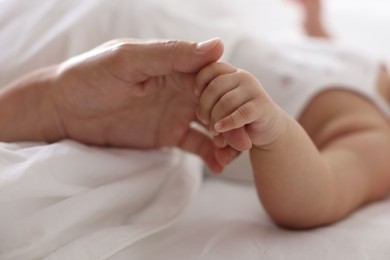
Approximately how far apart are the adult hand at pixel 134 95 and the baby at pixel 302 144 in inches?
1.7

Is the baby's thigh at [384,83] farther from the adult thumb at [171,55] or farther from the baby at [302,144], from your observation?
the adult thumb at [171,55]

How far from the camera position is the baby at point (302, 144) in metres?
0.56

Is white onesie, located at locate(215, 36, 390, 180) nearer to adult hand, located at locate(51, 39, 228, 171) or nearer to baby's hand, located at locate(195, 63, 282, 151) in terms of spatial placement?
adult hand, located at locate(51, 39, 228, 171)

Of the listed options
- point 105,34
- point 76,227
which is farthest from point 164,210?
point 105,34

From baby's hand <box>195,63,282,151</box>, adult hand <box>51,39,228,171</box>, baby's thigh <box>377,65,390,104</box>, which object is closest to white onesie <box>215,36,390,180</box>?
baby's thigh <box>377,65,390,104</box>

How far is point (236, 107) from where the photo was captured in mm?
550

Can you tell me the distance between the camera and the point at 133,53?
593 mm

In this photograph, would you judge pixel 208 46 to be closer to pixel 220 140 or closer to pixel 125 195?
pixel 220 140

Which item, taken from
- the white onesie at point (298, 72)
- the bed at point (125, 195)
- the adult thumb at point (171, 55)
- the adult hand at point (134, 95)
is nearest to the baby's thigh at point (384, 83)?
the white onesie at point (298, 72)

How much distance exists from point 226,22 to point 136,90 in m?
0.40

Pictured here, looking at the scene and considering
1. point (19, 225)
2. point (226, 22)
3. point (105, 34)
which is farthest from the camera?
point (226, 22)

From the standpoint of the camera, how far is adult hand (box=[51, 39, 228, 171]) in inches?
23.3

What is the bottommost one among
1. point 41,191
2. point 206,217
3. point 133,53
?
point 206,217

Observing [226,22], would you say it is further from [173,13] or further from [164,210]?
[164,210]
